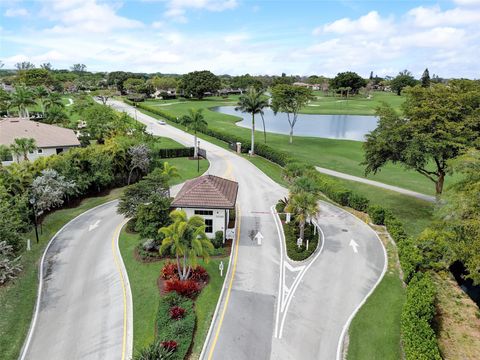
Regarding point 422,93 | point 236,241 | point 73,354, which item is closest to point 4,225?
point 73,354

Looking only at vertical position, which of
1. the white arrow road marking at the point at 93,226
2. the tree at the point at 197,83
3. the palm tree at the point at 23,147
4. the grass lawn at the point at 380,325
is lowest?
the grass lawn at the point at 380,325

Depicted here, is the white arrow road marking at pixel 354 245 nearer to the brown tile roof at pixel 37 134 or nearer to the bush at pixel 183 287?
the bush at pixel 183 287

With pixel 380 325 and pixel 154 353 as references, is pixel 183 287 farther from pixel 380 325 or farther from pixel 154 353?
pixel 380 325

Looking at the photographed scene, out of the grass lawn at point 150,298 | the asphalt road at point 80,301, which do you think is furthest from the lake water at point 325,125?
the grass lawn at point 150,298

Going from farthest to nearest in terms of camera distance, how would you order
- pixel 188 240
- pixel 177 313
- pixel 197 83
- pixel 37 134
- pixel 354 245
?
pixel 197 83, pixel 37 134, pixel 354 245, pixel 188 240, pixel 177 313

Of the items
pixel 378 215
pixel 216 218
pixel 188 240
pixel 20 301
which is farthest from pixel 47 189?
pixel 378 215

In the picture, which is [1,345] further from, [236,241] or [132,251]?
[236,241]
